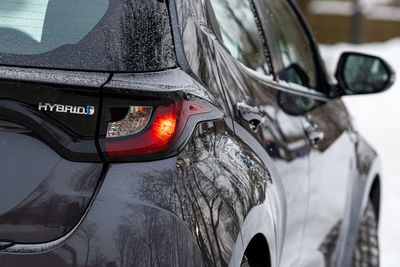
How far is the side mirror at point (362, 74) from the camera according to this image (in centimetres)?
400

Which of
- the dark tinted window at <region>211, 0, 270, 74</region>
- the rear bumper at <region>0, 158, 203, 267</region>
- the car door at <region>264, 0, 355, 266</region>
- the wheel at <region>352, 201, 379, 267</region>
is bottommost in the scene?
the wheel at <region>352, 201, 379, 267</region>

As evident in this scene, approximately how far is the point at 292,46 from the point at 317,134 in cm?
58

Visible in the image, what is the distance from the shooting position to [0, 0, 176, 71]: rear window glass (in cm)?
208

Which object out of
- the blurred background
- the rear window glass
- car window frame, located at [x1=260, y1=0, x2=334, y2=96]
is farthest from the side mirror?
the blurred background

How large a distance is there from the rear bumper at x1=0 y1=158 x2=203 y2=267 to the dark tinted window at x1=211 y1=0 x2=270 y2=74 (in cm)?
86

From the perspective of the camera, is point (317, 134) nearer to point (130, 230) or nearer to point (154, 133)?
point (154, 133)

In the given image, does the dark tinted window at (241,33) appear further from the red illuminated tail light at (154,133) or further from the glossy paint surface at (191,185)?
the red illuminated tail light at (154,133)

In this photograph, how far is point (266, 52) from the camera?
336 centimetres

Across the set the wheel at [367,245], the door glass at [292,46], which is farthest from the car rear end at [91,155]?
the wheel at [367,245]

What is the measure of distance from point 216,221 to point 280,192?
0.69 m

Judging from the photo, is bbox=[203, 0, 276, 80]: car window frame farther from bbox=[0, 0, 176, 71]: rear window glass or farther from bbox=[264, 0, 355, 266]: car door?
bbox=[0, 0, 176, 71]: rear window glass

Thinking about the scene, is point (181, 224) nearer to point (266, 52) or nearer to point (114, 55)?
point (114, 55)

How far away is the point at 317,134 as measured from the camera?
3484mm

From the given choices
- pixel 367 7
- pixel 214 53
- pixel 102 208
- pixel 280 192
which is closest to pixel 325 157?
pixel 280 192
